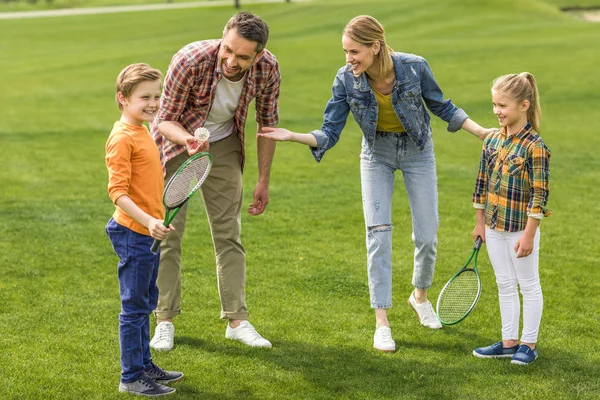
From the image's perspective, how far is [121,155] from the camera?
532cm

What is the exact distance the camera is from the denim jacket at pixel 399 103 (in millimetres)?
6500

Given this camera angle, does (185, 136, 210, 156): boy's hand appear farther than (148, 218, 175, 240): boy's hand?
Yes

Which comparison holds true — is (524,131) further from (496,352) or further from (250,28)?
(250,28)

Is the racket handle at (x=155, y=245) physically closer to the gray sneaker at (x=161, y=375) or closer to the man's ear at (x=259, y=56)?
the gray sneaker at (x=161, y=375)

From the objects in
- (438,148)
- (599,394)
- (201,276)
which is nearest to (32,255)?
(201,276)

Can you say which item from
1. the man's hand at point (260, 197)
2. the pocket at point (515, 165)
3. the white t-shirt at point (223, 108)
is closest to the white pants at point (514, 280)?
the pocket at point (515, 165)

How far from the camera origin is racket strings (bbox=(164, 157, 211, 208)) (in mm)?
5219

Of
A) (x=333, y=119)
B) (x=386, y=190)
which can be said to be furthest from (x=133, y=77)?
(x=386, y=190)

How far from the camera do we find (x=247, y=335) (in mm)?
6664

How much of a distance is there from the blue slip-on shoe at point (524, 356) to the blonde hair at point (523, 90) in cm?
150

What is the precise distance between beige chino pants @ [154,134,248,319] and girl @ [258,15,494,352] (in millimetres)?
658

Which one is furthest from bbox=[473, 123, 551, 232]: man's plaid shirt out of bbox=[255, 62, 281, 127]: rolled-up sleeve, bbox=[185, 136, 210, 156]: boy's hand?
bbox=[185, 136, 210, 156]: boy's hand

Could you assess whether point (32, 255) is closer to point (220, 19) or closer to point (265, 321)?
point (265, 321)

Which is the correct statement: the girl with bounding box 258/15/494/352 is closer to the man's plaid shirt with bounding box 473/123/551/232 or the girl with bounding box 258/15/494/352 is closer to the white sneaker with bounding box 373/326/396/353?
the white sneaker with bounding box 373/326/396/353
